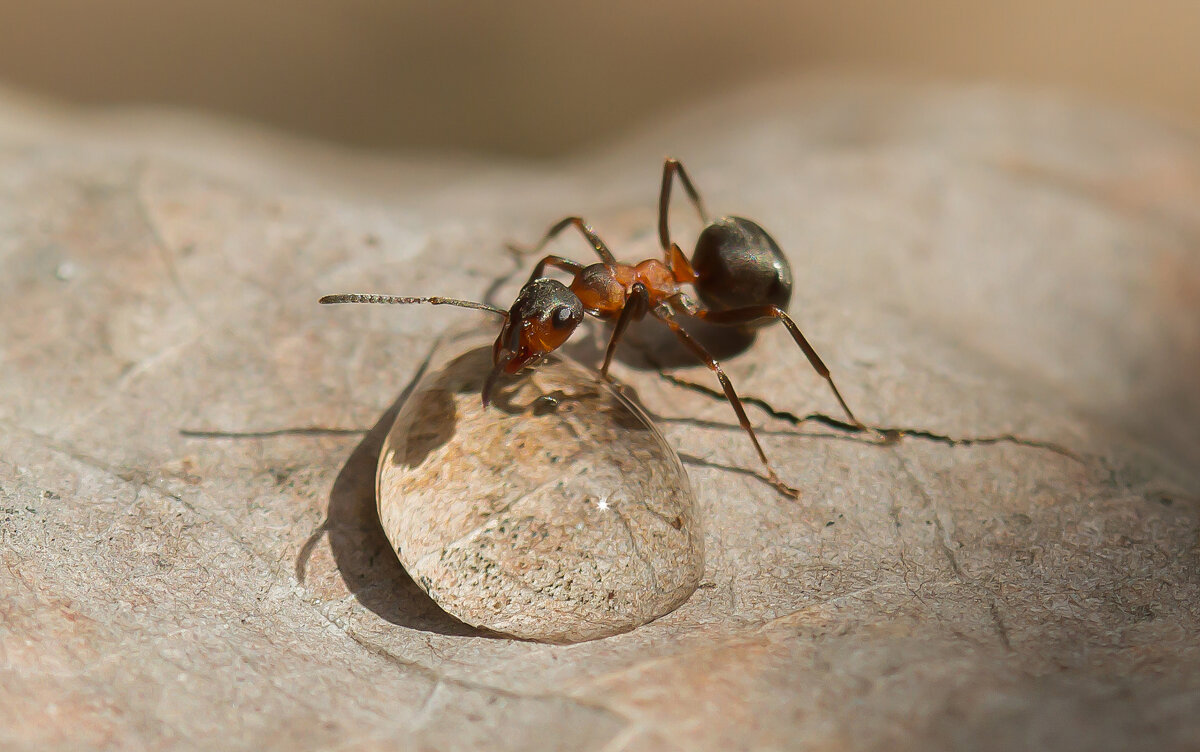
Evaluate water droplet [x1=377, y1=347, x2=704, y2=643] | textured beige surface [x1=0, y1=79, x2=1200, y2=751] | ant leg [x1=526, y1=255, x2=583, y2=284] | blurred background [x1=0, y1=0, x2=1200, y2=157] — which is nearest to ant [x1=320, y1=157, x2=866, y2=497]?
ant leg [x1=526, y1=255, x2=583, y2=284]

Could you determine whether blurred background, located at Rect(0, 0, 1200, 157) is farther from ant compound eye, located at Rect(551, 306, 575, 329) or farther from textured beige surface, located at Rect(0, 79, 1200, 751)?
ant compound eye, located at Rect(551, 306, 575, 329)

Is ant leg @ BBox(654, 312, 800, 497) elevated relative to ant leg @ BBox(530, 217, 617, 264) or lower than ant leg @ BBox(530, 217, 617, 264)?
lower

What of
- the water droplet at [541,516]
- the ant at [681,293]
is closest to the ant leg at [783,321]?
the ant at [681,293]

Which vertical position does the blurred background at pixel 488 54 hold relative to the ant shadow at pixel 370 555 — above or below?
above

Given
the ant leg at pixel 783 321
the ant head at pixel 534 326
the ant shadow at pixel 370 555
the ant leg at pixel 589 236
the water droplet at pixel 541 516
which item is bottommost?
the ant shadow at pixel 370 555

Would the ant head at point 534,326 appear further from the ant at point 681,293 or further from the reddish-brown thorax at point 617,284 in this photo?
the reddish-brown thorax at point 617,284

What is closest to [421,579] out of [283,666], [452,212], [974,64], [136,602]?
[283,666]

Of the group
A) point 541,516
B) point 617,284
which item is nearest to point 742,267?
point 617,284

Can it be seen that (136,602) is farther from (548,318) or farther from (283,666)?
(548,318)

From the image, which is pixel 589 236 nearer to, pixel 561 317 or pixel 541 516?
pixel 561 317
